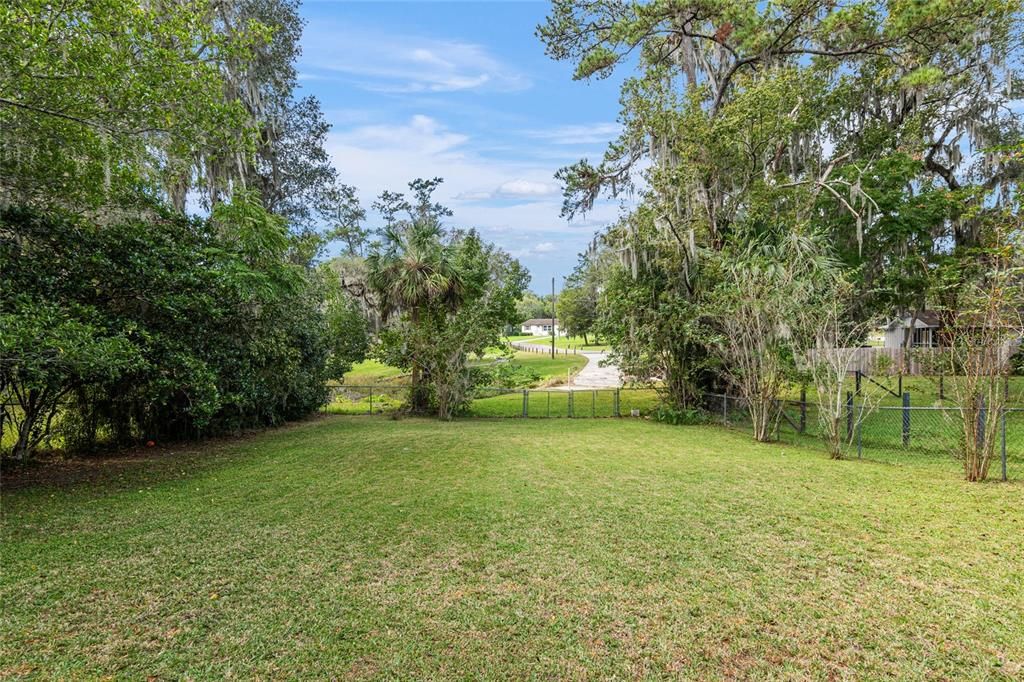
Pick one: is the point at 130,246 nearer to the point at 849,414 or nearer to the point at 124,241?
the point at 124,241

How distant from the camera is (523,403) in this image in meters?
14.5

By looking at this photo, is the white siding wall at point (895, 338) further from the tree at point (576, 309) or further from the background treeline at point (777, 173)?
the tree at point (576, 309)

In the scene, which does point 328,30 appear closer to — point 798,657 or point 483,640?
point 483,640

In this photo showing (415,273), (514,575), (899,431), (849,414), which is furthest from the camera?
(415,273)

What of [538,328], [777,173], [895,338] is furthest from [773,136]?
[538,328]

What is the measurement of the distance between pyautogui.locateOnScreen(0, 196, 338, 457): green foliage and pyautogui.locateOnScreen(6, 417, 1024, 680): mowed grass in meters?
1.53

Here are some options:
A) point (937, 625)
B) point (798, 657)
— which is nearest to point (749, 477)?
point (937, 625)

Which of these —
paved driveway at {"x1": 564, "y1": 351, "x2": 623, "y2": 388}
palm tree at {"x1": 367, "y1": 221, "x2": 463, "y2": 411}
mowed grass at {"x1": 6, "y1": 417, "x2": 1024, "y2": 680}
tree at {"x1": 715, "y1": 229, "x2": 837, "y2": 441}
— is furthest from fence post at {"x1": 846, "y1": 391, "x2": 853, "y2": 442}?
paved driveway at {"x1": 564, "y1": 351, "x2": 623, "y2": 388}

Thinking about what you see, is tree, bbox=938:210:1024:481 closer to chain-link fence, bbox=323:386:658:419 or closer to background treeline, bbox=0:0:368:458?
chain-link fence, bbox=323:386:658:419

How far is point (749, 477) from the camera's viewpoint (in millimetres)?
6492

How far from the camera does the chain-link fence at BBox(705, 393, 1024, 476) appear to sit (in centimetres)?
691

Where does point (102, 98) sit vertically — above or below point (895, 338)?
above

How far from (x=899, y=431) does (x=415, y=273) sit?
11.8 metres

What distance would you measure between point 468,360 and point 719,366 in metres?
6.56
